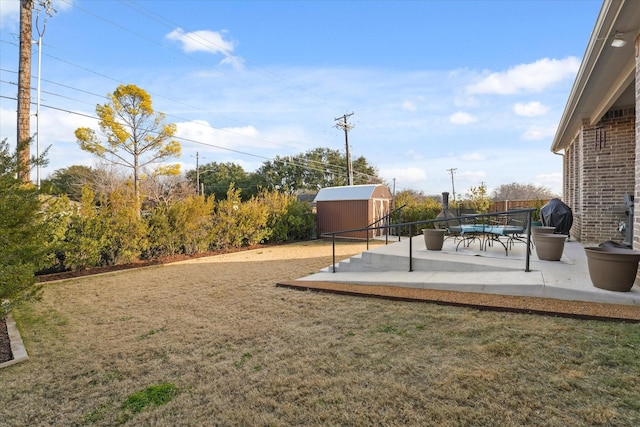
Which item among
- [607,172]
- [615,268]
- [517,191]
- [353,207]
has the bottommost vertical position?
[615,268]

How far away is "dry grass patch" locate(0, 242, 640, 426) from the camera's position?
1.92 m

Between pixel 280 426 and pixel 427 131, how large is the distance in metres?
14.7

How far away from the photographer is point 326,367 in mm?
2518

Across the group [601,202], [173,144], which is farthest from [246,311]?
[173,144]

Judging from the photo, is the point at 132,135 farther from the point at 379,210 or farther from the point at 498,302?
the point at 498,302

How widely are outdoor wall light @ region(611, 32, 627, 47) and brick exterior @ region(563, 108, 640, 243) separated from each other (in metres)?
3.71

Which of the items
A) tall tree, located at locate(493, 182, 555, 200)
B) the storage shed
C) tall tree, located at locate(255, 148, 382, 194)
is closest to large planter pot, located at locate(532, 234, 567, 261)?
the storage shed

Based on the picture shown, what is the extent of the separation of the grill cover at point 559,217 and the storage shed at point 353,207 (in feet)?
25.2

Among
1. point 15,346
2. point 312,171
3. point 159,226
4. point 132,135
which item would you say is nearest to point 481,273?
point 15,346

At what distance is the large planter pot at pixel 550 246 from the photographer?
16.1 feet

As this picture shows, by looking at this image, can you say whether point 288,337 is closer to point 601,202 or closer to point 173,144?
point 601,202

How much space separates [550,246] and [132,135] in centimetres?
1771

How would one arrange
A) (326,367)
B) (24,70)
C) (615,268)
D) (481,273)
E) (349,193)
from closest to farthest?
(326,367), (615,268), (481,273), (24,70), (349,193)

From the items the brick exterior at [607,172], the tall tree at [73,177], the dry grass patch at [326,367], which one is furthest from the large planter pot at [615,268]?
the tall tree at [73,177]
